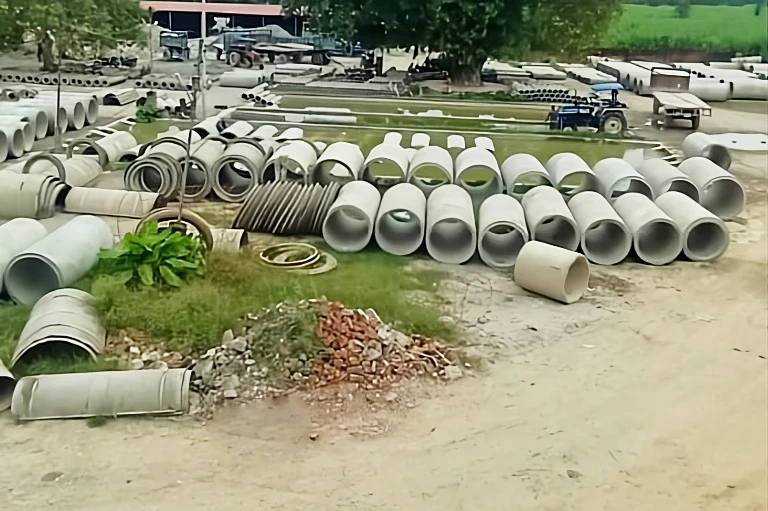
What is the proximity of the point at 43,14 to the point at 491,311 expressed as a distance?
19191mm

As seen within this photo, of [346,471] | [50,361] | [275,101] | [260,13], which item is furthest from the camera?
[260,13]

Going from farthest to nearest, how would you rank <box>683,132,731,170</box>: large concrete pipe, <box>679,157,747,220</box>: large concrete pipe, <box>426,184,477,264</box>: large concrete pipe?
<box>683,132,731,170</box>: large concrete pipe < <box>679,157,747,220</box>: large concrete pipe < <box>426,184,477,264</box>: large concrete pipe

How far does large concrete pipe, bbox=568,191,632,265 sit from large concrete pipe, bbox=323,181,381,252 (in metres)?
2.51

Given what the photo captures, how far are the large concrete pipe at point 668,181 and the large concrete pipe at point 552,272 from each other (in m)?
3.44

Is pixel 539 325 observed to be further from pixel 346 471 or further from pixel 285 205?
pixel 285 205

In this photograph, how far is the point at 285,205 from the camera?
36.0ft

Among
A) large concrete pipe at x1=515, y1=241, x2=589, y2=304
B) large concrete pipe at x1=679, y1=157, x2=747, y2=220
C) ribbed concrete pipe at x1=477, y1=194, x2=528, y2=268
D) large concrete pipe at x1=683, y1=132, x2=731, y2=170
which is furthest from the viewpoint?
large concrete pipe at x1=683, y1=132, x2=731, y2=170

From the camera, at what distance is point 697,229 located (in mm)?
10797

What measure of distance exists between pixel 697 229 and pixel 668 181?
1.34 metres

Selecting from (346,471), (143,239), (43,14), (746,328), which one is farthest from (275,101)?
(346,471)

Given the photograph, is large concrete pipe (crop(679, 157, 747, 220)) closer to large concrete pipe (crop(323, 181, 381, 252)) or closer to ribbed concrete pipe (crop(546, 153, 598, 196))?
ribbed concrete pipe (crop(546, 153, 598, 196))

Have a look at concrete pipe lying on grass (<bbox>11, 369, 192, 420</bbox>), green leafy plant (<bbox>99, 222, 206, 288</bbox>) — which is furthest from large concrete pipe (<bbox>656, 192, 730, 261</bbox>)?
concrete pipe lying on grass (<bbox>11, 369, 192, 420</bbox>)

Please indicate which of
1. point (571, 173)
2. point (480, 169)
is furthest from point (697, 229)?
A: point (480, 169)

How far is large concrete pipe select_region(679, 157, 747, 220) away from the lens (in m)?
12.2
